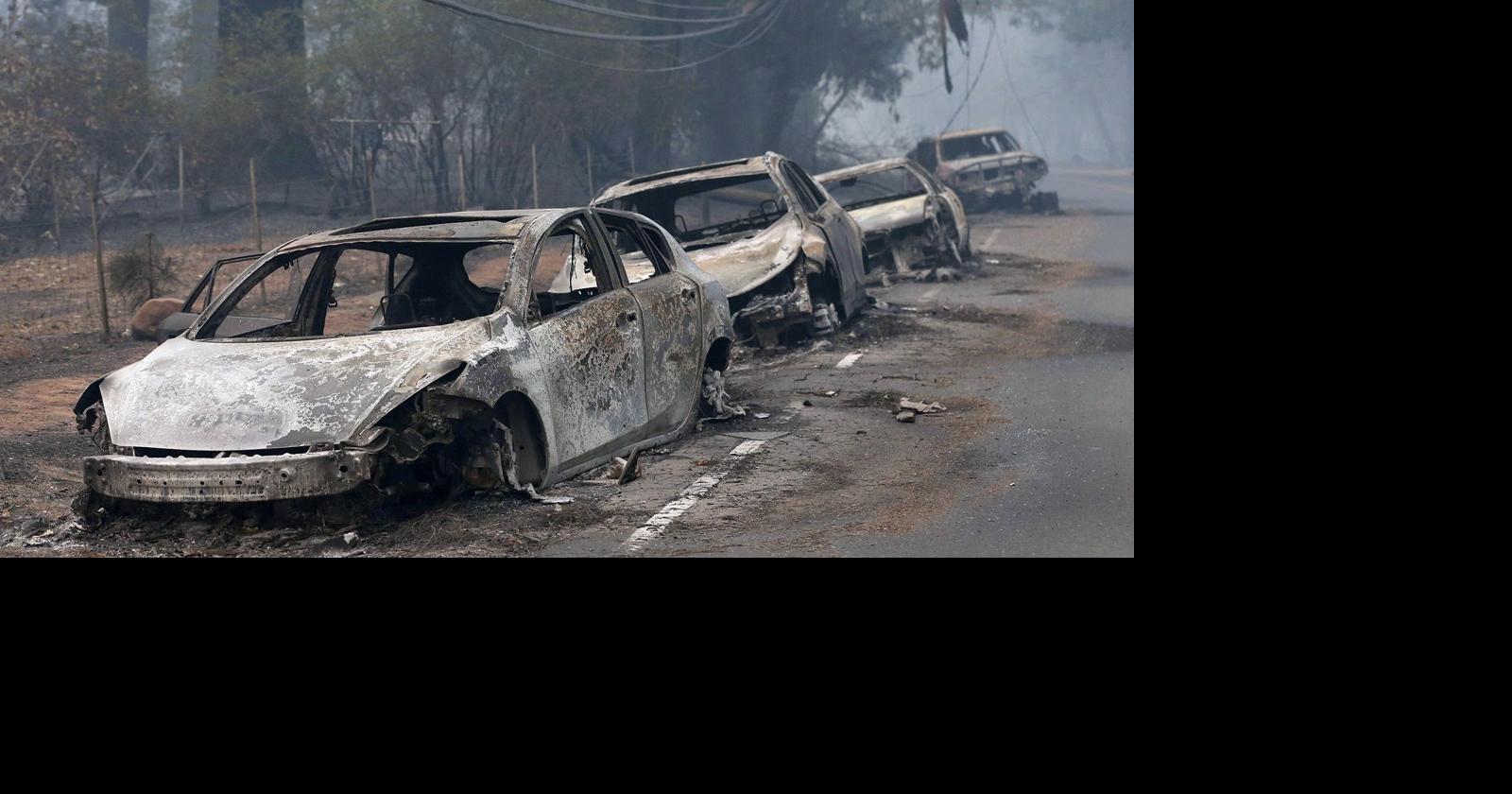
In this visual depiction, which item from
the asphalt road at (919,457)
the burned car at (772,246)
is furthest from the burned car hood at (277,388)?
the burned car at (772,246)

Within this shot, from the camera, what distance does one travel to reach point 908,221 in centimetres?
1880

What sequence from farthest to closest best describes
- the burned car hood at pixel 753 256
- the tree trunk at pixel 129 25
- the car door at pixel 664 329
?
the tree trunk at pixel 129 25 → the burned car hood at pixel 753 256 → the car door at pixel 664 329

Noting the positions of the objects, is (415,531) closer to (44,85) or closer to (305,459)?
(305,459)

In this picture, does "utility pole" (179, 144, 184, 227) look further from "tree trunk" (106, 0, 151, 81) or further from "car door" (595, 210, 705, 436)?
"car door" (595, 210, 705, 436)

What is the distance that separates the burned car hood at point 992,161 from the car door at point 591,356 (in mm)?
23241

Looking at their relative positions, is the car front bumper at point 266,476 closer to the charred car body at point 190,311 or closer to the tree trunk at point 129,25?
the charred car body at point 190,311

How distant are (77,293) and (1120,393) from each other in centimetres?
1325

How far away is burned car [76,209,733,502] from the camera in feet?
20.9

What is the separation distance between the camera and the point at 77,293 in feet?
59.2

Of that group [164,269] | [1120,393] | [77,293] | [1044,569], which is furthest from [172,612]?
[77,293]

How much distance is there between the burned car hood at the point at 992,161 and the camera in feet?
101

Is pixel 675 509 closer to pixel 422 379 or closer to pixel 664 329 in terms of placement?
pixel 422 379

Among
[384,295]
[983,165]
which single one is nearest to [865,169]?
[384,295]


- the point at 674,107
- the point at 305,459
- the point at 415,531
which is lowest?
the point at 415,531
